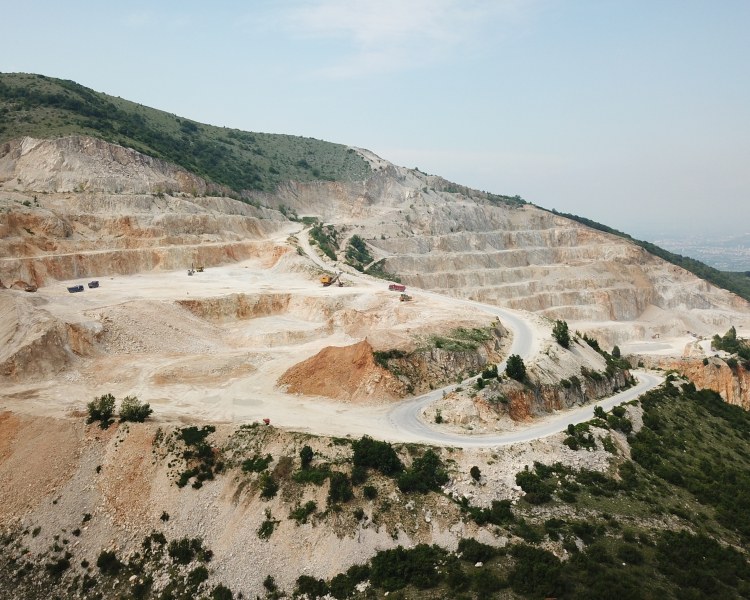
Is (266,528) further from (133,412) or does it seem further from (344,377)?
(344,377)

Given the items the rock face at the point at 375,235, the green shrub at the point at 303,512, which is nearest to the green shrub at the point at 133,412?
the green shrub at the point at 303,512

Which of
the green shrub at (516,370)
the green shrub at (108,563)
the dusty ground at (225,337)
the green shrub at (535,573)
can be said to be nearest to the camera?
the green shrub at (535,573)

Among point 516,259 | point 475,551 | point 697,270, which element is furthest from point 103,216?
point 697,270

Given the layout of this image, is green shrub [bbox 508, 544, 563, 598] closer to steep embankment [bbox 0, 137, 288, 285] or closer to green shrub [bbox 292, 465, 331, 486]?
green shrub [bbox 292, 465, 331, 486]

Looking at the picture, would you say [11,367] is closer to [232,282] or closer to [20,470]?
[20,470]

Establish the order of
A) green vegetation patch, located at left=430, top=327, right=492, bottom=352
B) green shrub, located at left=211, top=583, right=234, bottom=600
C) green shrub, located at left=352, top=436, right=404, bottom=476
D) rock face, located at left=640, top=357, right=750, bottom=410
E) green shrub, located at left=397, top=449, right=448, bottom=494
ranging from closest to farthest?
green shrub, located at left=211, top=583, right=234, bottom=600
green shrub, located at left=397, top=449, right=448, bottom=494
green shrub, located at left=352, top=436, right=404, bottom=476
green vegetation patch, located at left=430, top=327, right=492, bottom=352
rock face, located at left=640, top=357, right=750, bottom=410

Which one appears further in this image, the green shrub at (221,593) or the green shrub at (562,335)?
the green shrub at (562,335)

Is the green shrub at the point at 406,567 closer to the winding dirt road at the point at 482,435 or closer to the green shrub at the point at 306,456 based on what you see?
the green shrub at the point at 306,456

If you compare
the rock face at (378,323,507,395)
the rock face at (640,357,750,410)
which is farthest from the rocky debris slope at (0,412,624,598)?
the rock face at (640,357,750,410)

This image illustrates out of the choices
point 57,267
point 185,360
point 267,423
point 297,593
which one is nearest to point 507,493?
point 297,593
